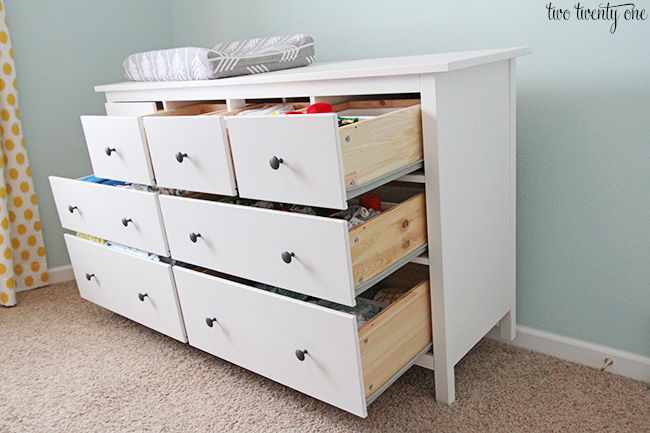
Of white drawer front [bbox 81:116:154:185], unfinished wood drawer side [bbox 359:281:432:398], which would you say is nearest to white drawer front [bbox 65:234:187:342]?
white drawer front [bbox 81:116:154:185]

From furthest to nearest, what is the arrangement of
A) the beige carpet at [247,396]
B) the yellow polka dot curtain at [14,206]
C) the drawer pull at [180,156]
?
1. the yellow polka dot curtain at [14,206]
2. the drawer pull at [180,156]
3. the beige carpet at [247,396]

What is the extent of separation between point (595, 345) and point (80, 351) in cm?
140

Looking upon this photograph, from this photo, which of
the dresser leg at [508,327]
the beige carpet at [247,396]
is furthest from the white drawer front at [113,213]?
the dresser leg at [508,327]

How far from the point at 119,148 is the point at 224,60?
39 cm

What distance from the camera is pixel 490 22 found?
1.39 metres

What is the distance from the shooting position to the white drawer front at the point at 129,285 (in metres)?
1.54

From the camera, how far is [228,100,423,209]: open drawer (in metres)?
1.02

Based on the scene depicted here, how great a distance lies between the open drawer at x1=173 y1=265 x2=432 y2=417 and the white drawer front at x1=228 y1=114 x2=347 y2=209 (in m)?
0.22

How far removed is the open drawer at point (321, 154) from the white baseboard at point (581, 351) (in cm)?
62

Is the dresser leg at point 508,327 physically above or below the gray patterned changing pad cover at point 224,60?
below

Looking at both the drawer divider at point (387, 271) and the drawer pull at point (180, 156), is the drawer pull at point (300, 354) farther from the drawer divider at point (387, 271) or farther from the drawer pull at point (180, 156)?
the drawer pull at point (180, 156)

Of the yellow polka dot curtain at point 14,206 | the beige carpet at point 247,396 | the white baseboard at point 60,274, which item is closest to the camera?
the beige carpet at point 247,396

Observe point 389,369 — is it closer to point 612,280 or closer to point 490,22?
point 612,280

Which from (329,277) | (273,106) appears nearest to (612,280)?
(329,277)
